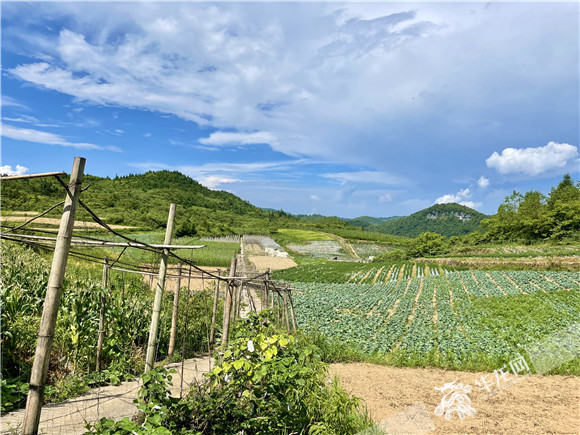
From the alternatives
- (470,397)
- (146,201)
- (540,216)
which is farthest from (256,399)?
(146,201)

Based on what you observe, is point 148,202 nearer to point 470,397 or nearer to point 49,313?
point 470,397

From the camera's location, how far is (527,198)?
5734 cm

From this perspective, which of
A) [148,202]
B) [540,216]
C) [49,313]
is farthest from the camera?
[148,202]

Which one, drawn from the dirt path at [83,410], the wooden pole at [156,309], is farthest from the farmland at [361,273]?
the wooden pole at [156,309]

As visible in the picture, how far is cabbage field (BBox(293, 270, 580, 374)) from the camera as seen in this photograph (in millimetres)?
9711

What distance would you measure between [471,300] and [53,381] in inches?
712

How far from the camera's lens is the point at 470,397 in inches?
280

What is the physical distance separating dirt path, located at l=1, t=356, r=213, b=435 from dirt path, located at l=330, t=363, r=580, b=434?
160 inches

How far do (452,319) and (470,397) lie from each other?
289 inches

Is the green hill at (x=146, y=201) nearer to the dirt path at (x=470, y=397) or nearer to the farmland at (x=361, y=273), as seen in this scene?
the dirt path at (x=470, y=397)

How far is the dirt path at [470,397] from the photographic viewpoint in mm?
5672

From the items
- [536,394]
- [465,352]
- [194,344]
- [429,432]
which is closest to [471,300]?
[465,352]

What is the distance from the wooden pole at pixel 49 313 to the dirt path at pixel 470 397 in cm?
530

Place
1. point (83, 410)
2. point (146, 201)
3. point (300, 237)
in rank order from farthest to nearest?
point (146, 201)
point (300, 237)
point (83, 410)
